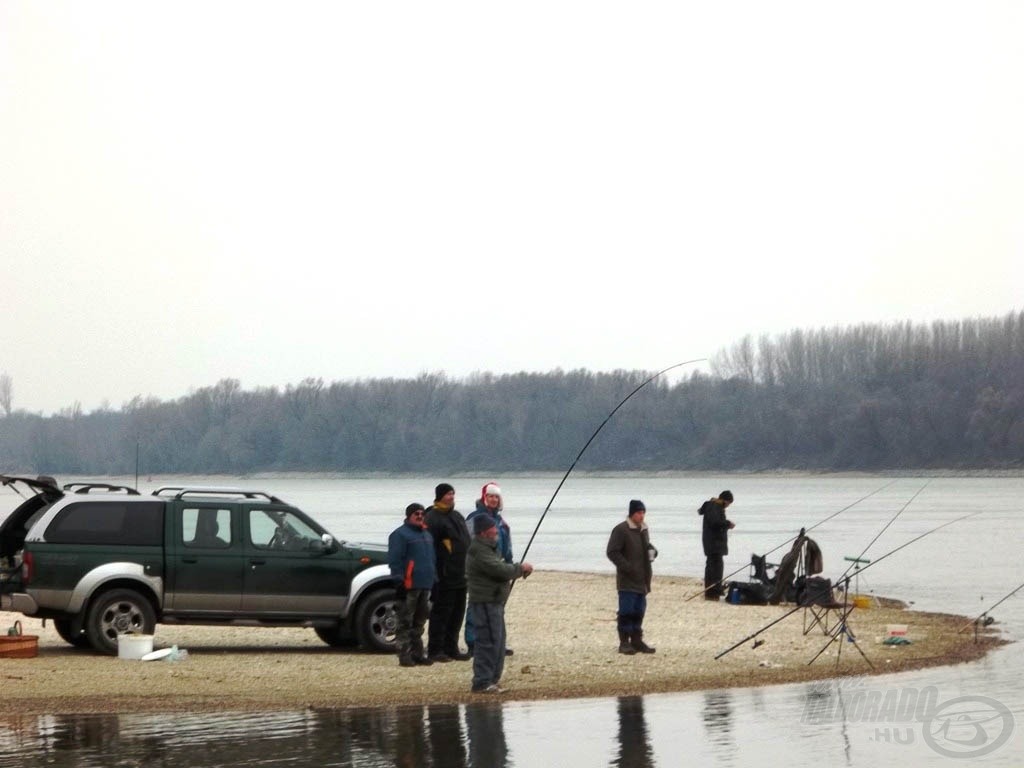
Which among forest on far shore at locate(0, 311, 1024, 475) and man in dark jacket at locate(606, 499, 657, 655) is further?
forest on far shore at locate(0, 311, 1024, 475)

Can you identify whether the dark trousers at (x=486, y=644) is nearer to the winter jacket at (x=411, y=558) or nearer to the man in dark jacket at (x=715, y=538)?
the winter jacket at (x=411, y=558)

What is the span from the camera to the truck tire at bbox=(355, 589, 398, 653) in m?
17.2

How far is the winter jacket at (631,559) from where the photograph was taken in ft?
56.2

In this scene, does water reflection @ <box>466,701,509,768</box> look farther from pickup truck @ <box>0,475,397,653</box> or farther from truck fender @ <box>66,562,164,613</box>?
truck fender @ <box>66,562,164,613</box>

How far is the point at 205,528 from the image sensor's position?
17.0 meters

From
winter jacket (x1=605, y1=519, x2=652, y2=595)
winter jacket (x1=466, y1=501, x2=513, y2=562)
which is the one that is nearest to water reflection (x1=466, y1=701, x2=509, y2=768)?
winter jacket (x1=466, y1=501, x2=513, y2=562)

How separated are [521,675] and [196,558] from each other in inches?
147

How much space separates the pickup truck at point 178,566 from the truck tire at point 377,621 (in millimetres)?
10

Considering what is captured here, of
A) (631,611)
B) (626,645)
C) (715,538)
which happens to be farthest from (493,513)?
(715,538)

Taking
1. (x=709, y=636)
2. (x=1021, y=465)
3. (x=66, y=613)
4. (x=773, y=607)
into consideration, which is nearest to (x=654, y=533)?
(x=773, y=607)

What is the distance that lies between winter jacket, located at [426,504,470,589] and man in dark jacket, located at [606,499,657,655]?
166 centimetres

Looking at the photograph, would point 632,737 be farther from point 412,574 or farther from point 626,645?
point 626,645

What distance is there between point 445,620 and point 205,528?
2.68 metres

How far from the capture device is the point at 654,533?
6128 centimetres
